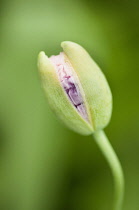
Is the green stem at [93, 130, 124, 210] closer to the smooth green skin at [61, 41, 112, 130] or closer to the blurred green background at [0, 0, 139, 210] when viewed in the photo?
the smooth green skin at [61, 41, 112, 130]

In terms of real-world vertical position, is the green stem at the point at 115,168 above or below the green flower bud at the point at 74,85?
below

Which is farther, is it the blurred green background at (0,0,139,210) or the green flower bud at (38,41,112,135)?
the blurred green background at (0,0,139,210)

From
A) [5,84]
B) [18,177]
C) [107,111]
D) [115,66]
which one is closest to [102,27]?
[115,66]

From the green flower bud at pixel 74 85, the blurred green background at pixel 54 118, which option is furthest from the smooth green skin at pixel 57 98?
the blurred green background at pixel 54 118

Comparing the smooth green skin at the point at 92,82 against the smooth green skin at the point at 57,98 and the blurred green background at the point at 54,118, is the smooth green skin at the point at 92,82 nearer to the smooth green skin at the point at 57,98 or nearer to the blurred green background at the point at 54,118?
the smooth green skin at the point at 57,98

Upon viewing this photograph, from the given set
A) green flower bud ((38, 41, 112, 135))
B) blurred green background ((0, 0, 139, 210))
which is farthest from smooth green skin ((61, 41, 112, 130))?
blurred green background ((0, 0, 139, 210))

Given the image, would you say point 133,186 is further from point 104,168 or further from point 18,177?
point 18,177
